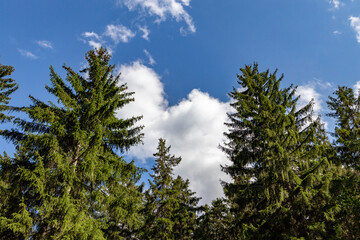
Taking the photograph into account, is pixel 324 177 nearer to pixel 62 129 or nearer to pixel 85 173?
pixel 85 173

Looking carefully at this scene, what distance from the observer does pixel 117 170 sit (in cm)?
1003

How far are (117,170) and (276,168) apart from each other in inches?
333

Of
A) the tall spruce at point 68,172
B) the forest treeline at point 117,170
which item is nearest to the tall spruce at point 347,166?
the forest treeline at point 117,170

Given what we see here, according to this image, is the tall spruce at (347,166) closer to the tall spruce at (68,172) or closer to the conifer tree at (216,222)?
the tall spruce at (68,172)

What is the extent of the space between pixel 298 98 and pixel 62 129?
14155 mm

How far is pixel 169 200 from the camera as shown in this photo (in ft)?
A: 66.2

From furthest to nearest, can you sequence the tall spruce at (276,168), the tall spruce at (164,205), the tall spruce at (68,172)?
the tall spruce at (164,205), the tall spruce at (276,168), the tall spruce at (68,172)

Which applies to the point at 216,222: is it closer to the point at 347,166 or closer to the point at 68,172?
the point at 347,166

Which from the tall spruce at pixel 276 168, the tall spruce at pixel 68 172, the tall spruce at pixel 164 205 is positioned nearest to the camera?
the tall spruce at pixel 68 172

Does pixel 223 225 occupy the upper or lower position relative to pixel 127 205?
upper

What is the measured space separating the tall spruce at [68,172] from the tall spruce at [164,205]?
11.1 m

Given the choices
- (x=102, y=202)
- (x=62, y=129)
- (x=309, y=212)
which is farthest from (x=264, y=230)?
(x=62, y=129)

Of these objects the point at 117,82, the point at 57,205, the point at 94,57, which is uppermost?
the point at 94,57

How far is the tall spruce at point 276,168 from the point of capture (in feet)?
32.3
